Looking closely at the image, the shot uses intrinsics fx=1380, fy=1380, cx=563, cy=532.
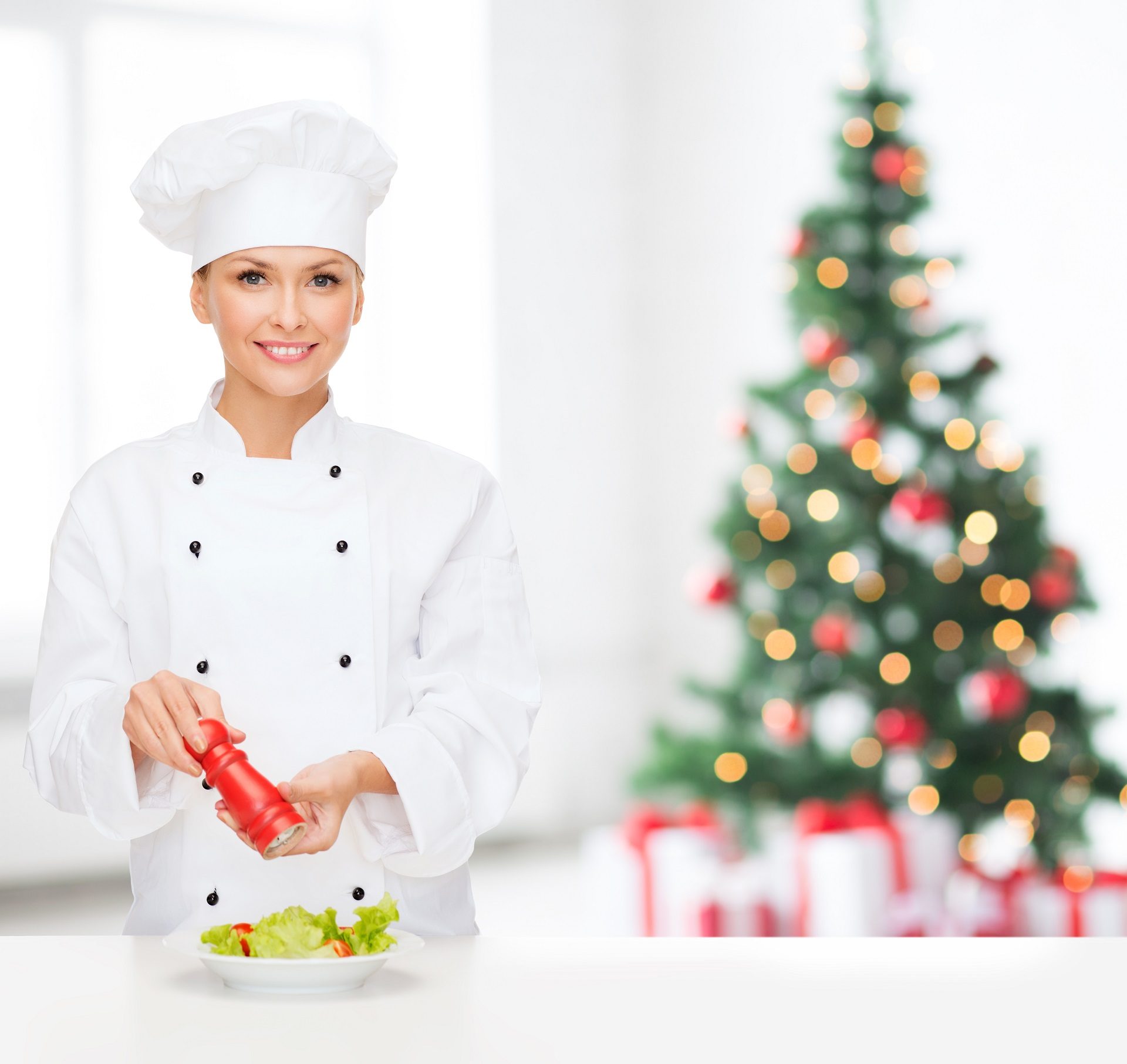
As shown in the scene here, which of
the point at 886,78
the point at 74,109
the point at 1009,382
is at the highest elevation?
the point at 74,109

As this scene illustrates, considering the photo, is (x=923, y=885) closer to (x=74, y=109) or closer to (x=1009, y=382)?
(x=1009, y=382)

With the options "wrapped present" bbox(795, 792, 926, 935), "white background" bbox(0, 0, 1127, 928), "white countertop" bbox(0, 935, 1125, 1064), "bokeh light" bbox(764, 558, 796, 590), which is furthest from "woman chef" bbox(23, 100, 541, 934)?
"white background" bbox(0, 0, 1127, 928)

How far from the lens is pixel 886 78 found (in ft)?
11.0

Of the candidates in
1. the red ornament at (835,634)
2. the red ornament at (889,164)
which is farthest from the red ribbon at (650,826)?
the red ornament at (889,164)

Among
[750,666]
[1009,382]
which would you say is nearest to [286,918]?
[750,666]

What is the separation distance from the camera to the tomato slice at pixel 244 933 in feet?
3.15

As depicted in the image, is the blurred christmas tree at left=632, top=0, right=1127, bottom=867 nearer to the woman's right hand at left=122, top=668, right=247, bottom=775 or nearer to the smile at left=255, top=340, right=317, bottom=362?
the smile at left=255, top=340, right=317, bottom=362

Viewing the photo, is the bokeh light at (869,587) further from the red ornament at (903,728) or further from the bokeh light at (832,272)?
the bokeh light at (832,272)

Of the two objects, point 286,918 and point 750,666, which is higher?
point 750,666

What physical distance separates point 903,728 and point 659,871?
68cm

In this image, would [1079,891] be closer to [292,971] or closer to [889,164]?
[889,164]

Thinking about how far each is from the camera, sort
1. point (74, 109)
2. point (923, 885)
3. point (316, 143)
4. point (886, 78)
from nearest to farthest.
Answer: point (316, 143), point (923, 885), point (886, 78), point (74, 109)

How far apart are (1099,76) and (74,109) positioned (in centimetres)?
289

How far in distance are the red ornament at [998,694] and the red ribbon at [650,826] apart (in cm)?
68
